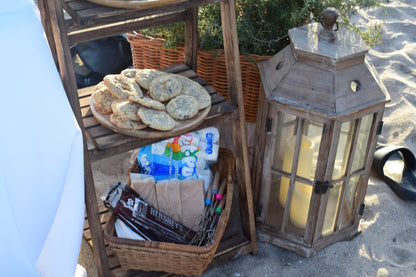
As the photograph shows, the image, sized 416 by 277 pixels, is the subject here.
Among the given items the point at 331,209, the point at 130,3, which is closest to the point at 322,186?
the point at 331,209

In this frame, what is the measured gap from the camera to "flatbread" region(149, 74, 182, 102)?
1.65 meters

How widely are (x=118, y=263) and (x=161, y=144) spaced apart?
1.82ft

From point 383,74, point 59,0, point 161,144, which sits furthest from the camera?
point 383,74

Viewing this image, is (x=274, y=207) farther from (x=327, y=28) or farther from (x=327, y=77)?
(x=327, y=28)

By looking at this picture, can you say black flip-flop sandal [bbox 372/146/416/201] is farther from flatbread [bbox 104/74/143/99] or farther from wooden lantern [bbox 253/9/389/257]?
flatbread [bbox 104/74/143/99]

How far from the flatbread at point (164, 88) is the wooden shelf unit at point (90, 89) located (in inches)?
6.2

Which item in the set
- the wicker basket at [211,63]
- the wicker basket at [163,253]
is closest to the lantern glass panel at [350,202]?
the wicker basket at [163,253]

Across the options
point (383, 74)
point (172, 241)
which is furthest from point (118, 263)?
point (383, 74)

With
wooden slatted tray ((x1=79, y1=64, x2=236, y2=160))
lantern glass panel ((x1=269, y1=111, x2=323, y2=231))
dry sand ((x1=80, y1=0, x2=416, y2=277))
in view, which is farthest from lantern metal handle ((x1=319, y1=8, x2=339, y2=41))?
dry sand ((x1=80, y1=0, x2=416, y2=277))

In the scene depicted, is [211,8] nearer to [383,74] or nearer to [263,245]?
[263,245]

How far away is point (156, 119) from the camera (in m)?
1.53

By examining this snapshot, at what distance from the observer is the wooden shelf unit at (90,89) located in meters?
1.33

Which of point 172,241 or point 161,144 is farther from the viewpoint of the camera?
point 161,144

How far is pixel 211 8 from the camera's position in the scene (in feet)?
7.42
